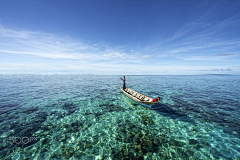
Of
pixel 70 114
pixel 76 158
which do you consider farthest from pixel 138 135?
pixel 70 114

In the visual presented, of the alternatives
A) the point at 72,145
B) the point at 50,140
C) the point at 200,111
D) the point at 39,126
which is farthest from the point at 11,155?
the point at 200,111

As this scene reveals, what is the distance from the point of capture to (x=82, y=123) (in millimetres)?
14352

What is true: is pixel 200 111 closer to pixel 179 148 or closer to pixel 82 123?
pixel 179 148

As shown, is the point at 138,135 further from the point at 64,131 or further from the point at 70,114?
the point at 70,114

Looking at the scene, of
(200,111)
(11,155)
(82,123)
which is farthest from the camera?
(200,111)

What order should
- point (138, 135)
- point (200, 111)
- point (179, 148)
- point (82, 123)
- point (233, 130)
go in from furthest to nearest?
point (200, 111), point (82, 123), point (233, 130), point (138, 135), point (179, 148)

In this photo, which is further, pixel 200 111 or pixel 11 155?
pixel 200 111

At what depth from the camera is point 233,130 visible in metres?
12.8

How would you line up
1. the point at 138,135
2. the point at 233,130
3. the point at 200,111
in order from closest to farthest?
the point at 138,135 < the point at 233,130 < the point at 200,111

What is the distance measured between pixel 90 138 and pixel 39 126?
8505 millimetres

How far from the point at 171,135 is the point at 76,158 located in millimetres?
11502

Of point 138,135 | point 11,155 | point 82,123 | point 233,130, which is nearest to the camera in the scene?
point 11,155

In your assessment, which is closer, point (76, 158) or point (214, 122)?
point (76, 158)

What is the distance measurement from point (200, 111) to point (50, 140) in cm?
2612
